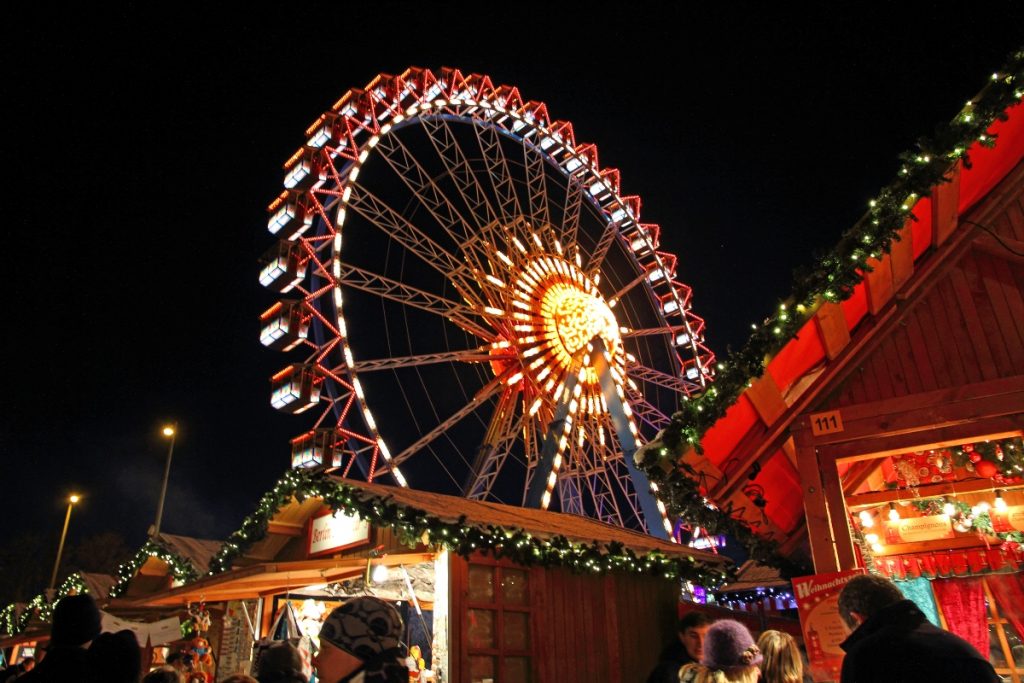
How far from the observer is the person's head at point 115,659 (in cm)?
303

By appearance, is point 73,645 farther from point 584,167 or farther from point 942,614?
point 584,167

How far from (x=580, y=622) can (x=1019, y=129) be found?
566 centimetres

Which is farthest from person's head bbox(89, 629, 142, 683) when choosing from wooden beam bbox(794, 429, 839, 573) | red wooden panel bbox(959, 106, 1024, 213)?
red wooden panel bbox(959, 106, 1024, 213)

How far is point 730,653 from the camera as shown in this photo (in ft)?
10.7

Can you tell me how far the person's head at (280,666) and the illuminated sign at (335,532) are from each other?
11.8 feet

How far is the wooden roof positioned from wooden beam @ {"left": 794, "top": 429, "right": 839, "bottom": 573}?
0.40 feet

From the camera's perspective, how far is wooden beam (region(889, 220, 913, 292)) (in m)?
6.12

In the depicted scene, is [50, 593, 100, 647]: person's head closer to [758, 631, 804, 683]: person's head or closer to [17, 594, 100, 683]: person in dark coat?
[17, 594, 100, 683]: person in dark coat

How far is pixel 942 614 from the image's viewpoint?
26.6 ft

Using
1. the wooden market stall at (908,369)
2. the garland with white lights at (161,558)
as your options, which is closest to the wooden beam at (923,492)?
the wooden market stall at (908,369)

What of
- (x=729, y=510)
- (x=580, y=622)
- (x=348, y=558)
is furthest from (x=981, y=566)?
(x=348, y=558)

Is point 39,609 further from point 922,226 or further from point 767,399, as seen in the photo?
point 922,226

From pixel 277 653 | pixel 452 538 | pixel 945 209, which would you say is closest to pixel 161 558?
pixel 452 538

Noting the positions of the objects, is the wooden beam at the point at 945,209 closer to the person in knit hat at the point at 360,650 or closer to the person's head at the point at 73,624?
the person in knit hat at the point at 360,650
